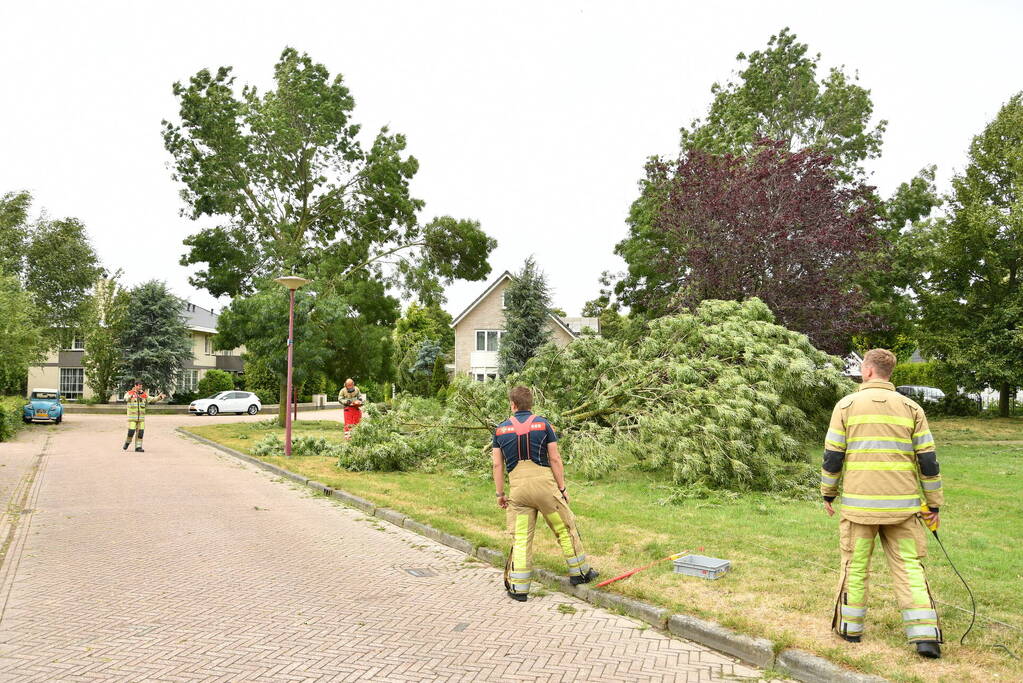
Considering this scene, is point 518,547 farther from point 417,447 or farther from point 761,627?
point 417,447

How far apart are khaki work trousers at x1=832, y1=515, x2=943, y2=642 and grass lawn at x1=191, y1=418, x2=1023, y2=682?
0.50 feet

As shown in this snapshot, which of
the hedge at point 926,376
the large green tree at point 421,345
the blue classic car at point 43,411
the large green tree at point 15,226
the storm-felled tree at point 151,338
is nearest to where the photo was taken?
the hedge at point 926,376

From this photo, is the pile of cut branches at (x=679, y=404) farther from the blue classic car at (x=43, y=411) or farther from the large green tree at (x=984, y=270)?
the blue classic car at (x=43, y=411)

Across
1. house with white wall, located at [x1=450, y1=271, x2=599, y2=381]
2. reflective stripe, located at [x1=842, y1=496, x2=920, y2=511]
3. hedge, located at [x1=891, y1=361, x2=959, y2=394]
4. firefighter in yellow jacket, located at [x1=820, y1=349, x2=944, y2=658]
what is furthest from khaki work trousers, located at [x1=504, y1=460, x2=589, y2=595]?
house with white wall, located at [x1=450, y1=271, x2=599, y2=381]

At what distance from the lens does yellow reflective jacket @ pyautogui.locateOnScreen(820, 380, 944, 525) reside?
4.52 m

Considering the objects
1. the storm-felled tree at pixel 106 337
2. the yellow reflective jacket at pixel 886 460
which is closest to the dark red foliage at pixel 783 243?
the yellow reflective jacket at pixel 886 460

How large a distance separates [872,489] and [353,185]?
27.8m

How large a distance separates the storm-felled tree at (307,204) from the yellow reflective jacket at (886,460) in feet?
74.9

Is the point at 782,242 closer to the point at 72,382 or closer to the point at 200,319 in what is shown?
the point at 200,319

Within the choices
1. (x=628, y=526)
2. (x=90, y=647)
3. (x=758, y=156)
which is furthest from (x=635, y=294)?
(x=90, y=647)

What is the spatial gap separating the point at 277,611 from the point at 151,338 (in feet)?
127

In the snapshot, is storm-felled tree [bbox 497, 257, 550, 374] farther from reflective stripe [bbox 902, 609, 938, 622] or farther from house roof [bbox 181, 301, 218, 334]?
reflective stripe [bbox 902, 609, 938, 622]

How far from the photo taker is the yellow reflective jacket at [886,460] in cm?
452

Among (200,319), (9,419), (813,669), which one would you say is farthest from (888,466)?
(200,319)
